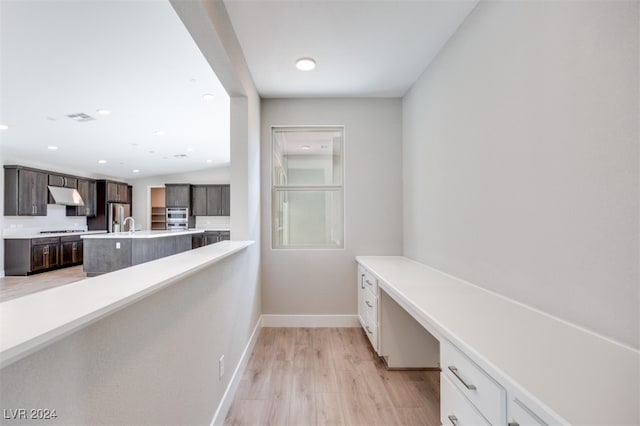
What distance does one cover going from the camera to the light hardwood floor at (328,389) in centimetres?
185

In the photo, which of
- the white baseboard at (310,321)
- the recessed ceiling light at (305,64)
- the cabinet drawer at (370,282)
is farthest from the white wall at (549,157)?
the white baseboard at (310,321)

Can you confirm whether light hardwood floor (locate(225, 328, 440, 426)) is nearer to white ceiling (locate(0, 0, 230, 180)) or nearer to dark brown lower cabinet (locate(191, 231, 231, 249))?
white ceiling (locate(0, 0, 230, 180))

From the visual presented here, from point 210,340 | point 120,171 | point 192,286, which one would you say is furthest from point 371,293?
point 120,171

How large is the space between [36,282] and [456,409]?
7354 millimetres

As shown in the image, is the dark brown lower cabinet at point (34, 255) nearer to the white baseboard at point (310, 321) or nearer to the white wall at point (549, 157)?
the white baseboard at point (310, 321)

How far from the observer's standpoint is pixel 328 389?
2143mm

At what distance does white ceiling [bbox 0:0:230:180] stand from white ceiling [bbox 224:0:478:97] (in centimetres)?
62

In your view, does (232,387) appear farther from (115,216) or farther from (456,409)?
(115,216)

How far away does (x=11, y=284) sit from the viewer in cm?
535

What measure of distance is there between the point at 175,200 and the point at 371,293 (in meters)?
8.04

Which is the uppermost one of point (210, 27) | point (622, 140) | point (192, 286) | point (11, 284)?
point (210, 27)

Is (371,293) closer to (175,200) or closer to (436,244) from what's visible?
(436,244)

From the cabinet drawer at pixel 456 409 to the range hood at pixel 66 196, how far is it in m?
8.94

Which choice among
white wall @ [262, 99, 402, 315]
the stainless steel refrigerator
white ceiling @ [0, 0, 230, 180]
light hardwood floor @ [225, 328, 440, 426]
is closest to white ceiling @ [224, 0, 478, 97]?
white wall @ [262, 99, 402, 315]
